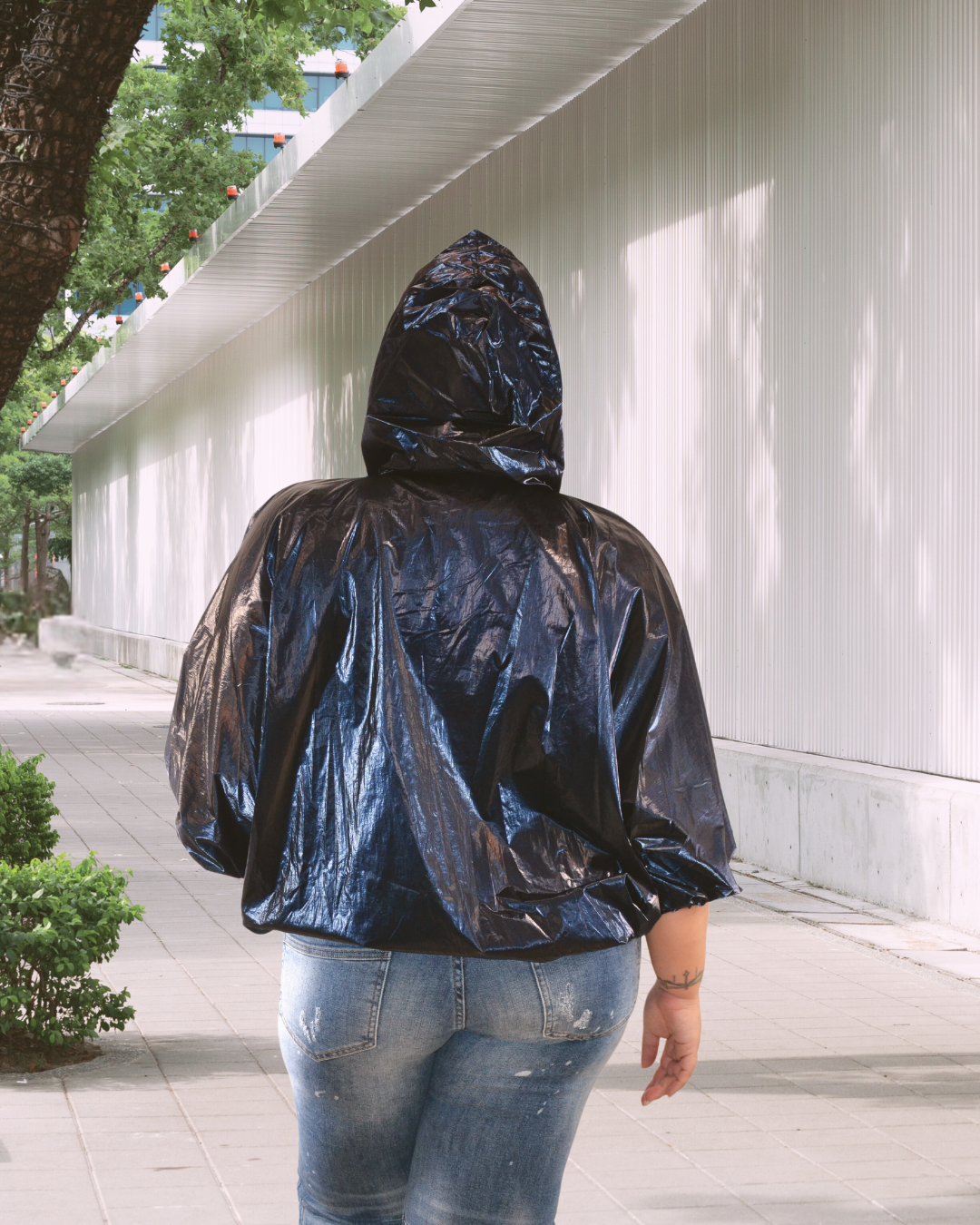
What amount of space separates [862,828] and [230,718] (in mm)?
6838

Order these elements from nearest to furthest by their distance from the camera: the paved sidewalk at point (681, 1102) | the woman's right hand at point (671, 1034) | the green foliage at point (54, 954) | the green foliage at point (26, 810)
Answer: the woman's right hand at point (671, 1034)
the paved sidewalk at point (681, 1102)
the green foliage at point (54, 954)
the green foliage at point (26, 810)

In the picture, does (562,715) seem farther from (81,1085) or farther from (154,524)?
(154,524)

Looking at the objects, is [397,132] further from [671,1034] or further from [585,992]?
[585,992]

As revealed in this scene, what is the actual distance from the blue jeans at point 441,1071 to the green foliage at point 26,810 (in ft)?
16.4

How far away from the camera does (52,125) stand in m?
5.05

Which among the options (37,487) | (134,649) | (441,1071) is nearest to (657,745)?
(441,1071)

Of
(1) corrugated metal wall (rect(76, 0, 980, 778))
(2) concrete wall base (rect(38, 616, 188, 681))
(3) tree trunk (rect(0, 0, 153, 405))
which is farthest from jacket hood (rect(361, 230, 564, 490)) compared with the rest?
(2) concrete wall base (rect(38, 616, 188, 681))

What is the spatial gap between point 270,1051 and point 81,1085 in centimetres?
64

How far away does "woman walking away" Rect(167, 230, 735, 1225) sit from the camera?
6.62 ft

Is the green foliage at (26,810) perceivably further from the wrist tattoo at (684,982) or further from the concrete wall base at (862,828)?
the wrist tattoo at (684,982)

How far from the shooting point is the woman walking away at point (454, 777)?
202cm

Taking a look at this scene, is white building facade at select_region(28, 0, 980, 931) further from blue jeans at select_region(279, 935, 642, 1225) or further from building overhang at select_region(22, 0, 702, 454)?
blue jeans at select_region(279, 935, 642, 1225)

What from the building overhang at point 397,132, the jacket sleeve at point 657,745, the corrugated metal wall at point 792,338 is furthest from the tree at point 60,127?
the jacket sleeve at point 657,745

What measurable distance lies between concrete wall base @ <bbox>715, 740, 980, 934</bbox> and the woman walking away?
581cm
